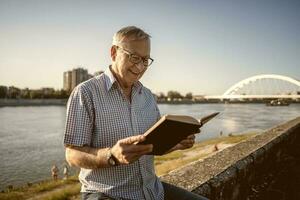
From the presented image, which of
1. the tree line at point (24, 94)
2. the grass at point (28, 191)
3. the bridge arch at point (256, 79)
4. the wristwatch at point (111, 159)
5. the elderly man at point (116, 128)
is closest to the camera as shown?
the wristwatch at point (111, 159)

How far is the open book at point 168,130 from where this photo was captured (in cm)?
148

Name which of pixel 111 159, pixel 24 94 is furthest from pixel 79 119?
pixel 24 94

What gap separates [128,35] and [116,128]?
586 mm

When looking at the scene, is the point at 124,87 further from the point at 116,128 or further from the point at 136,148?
the point at 136,148

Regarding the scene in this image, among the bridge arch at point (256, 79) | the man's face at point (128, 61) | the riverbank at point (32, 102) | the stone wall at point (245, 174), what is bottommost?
the riverbank at point (32, 102)

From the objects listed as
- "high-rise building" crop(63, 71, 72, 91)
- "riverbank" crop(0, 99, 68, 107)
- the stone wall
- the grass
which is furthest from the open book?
"high-rise building" crop(63, 71, 72, 91)

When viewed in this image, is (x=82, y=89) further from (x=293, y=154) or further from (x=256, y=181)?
(x=293, y=154)

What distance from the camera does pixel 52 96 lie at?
401 feet

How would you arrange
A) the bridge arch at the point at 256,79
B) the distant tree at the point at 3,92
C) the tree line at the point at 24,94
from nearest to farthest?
the bridge arch at the point at 256,79 < the distant tree at the point at 3,92 < the tree line at the point at 24,94

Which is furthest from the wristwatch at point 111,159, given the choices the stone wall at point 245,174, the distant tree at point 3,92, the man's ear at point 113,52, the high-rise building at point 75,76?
the high-rise building at point 75,76

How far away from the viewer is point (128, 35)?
2.01m

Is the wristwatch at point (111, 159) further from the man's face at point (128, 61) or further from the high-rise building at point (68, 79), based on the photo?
the high-rise building at point (68, 79)

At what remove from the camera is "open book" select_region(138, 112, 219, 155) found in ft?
4.86

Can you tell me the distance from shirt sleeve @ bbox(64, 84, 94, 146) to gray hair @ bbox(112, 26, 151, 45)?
39 cm
